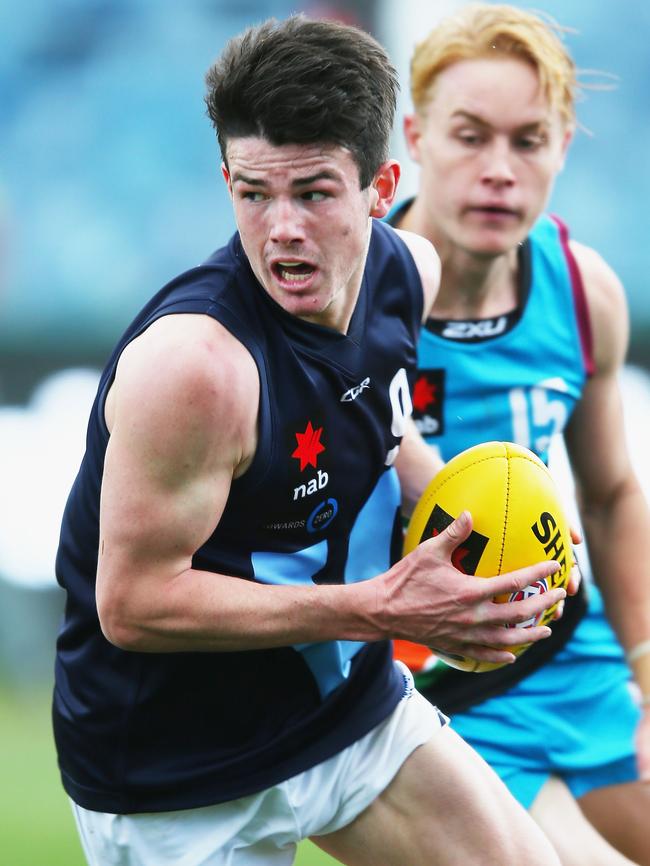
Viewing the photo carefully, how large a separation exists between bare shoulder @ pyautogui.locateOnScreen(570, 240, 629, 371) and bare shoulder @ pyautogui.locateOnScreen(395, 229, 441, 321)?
66 cm

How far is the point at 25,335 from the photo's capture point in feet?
25.9

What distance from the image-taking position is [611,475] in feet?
14.6

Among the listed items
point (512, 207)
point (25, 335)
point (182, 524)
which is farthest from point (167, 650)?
point (25, 335)

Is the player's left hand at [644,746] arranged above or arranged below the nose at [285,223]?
below

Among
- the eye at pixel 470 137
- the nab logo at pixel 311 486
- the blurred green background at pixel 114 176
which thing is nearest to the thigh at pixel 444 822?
the nab logo at pixel 311 486

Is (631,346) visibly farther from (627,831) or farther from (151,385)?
(151,385)

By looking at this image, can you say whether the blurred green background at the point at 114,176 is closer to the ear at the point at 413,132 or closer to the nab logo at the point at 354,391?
the ear at the point at 413,132

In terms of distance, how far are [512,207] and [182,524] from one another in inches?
69.5

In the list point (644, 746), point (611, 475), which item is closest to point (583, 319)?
point (611, 475)

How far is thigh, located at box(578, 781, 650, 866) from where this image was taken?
420 centimetres

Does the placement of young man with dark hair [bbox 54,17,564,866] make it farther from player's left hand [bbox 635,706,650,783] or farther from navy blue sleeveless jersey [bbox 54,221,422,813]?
player's left hand [bbox 635,706,650,783]

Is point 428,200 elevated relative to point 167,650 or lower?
elevated

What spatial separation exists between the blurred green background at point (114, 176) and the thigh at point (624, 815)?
3707 millimetres

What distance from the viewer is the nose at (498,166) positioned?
4188mm
